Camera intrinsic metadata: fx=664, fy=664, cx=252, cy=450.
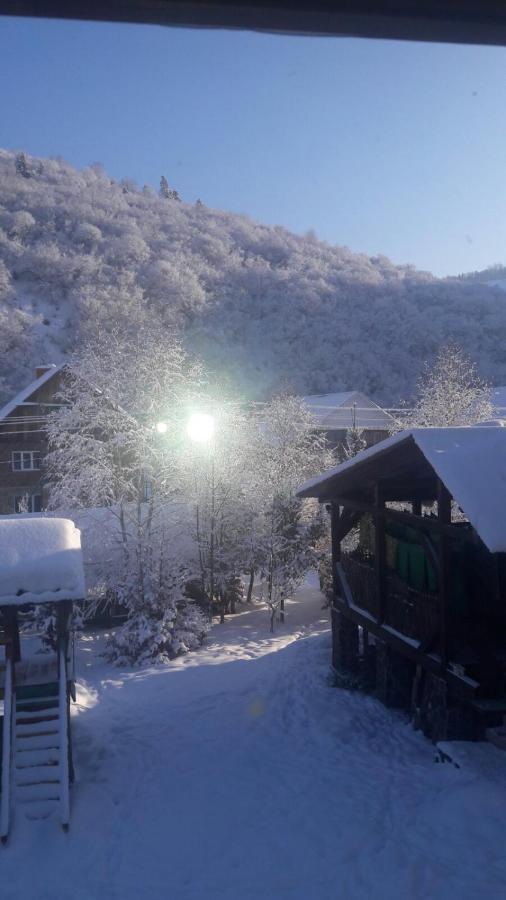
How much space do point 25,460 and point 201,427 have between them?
936 centimetres

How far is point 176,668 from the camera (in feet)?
52.0

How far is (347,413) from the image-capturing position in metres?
37.3

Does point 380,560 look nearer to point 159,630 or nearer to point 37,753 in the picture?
point 37,753

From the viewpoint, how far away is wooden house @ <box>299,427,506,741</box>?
747 cm

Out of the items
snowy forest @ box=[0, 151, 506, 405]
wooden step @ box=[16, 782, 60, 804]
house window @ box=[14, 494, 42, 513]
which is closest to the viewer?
wooden step @ box=[16, 782, 60, 804]

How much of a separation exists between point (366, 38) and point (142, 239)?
65.7 metres

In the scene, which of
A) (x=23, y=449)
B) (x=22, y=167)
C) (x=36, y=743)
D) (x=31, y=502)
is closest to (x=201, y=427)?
(x=31, y=502)

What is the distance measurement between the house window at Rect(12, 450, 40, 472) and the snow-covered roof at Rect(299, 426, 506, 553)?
20520mm

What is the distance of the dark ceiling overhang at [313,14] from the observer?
50.4 inches

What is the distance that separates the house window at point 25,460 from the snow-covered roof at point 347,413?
14.3 m

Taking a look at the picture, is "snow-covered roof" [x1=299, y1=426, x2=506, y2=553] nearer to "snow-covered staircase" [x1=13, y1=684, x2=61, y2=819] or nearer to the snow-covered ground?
the snow-covered ground

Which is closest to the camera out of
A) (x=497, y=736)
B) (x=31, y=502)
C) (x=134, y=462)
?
(x=497, y=736)

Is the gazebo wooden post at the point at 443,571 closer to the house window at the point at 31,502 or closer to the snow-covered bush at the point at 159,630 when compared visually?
the snow-covered bush at the point at 159,630

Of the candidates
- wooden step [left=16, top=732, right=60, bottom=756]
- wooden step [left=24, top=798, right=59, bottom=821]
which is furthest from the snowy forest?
wooden step [left=24, top=798, right=59, bottom=821]
